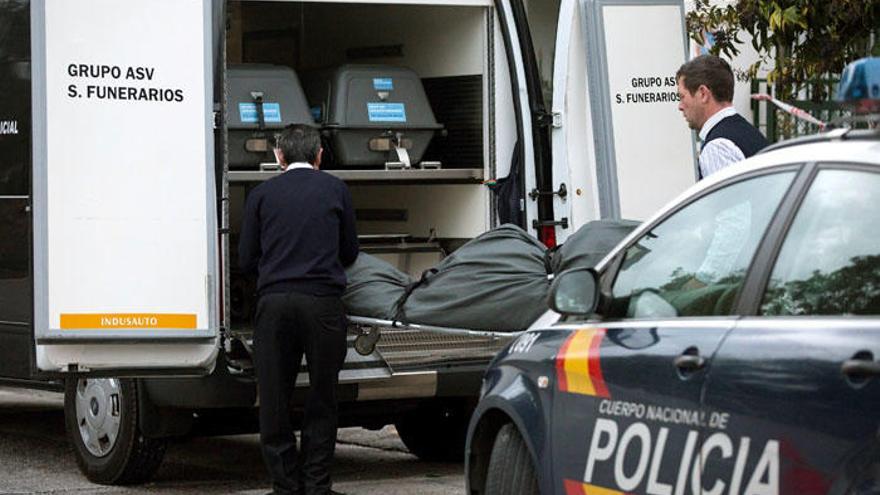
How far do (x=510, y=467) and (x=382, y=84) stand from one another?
425cm

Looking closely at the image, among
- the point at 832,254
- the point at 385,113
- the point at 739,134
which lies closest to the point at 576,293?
the point at 832,254

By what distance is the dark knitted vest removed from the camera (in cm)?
718

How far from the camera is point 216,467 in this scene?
394 inches

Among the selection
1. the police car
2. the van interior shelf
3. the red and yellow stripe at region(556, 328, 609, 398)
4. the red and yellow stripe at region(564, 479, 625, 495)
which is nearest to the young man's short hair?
the police car

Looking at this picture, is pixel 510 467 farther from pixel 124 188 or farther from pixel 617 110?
pixel 617 110

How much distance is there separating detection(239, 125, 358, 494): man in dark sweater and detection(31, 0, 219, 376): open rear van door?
27 centimetres

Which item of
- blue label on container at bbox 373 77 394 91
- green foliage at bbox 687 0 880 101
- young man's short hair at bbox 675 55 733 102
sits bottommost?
young man's short hair at bbox 675 55 733 102

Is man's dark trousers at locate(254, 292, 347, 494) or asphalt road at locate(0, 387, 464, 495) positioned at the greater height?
man's dark trousers at locate(254, 292, 347, 494)

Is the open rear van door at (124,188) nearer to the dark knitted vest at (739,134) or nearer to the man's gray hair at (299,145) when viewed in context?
the man's gray hair at (299,145)

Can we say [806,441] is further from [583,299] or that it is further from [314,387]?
[314,387]

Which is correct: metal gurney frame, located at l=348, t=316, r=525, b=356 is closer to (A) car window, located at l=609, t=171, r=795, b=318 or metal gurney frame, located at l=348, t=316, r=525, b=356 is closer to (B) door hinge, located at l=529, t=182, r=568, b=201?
(B) door hinge, located at l=529, t=182, r=568, b=201

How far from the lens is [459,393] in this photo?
28.9ft

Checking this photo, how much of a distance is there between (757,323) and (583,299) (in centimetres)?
86

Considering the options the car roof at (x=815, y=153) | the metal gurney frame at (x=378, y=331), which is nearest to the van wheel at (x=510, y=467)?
the car roof at (x=815, y=153)
